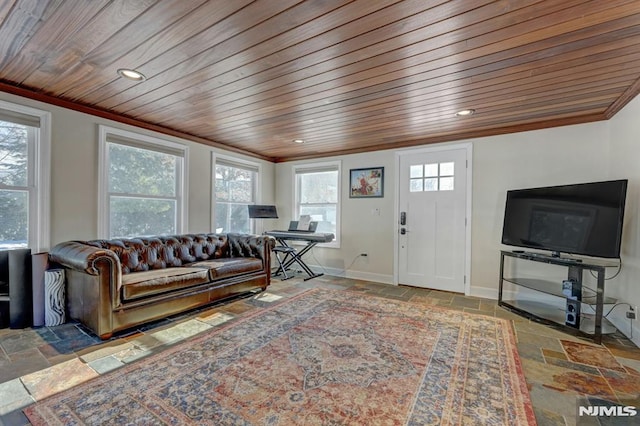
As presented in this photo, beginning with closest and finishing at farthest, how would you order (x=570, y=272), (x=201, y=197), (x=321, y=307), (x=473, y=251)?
1. (x=570, y=272)
2. (x=321, y=307)
3. (x=473, y=251)
4. (x=201, y=197)

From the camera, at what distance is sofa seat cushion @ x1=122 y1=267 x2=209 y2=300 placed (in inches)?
101

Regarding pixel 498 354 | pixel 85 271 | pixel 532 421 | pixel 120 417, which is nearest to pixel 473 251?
pixel 498 354

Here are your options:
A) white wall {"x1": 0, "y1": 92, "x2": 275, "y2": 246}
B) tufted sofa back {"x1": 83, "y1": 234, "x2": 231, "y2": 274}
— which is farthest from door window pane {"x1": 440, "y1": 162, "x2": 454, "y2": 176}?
white wall {"x1": 0, "y1": 92, "x2": 275, "y2": 246}

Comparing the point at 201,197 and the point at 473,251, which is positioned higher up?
the point at 201,197

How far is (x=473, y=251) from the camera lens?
3.91 m

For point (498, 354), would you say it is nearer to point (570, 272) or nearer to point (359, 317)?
point (359, 317)

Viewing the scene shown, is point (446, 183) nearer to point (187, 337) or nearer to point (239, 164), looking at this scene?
point (239, 164)

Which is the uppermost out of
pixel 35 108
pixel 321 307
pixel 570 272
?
pixel 35 108

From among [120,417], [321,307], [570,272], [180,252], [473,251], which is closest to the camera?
[120,417]

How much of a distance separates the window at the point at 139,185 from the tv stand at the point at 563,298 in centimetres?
439

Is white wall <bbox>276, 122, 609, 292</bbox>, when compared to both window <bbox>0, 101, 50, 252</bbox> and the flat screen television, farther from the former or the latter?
window <bbox>0, 101, 50, 252</bbox>

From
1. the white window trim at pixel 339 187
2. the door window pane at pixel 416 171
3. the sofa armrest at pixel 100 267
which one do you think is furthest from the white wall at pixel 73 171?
the door window pane at pixel 416 171

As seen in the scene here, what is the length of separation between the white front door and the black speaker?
1282 millimetres

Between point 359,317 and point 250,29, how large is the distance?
2676 millimetres
